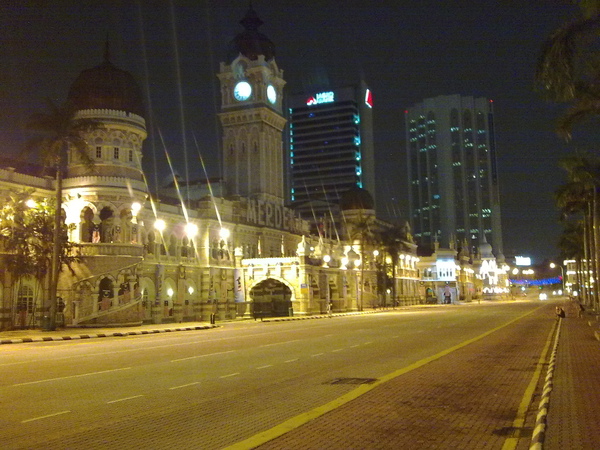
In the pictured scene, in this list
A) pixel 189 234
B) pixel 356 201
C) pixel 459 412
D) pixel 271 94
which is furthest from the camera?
pixel 356 201

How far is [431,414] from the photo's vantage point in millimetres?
11469

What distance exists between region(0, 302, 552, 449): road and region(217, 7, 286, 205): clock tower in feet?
189

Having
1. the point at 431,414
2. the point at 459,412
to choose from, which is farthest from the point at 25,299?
the point at 459,412

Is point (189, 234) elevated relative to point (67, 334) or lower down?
elevated

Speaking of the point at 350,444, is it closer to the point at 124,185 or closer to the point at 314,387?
the point at 314,387

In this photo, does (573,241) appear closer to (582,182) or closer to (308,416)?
(582,182)

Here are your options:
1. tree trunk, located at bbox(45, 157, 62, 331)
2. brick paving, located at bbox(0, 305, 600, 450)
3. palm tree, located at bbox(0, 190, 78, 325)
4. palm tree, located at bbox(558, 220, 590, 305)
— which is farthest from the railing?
palm tree, located at bbox(558, 220, 590, 305)

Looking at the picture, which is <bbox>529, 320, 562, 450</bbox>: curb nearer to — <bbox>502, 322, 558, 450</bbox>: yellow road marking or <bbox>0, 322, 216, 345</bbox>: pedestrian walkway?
<bbox>502, 322, 558, 450</bbox>: yellow road marking

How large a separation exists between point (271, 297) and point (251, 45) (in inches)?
1460

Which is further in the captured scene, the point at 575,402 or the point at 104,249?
the point at 104,249

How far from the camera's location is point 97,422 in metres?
10.8

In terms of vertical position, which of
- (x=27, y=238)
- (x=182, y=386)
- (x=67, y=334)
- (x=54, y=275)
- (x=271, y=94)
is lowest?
(x=67, y=334)

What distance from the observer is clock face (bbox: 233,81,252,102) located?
8400cm

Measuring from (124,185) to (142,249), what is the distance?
16.5 feet
